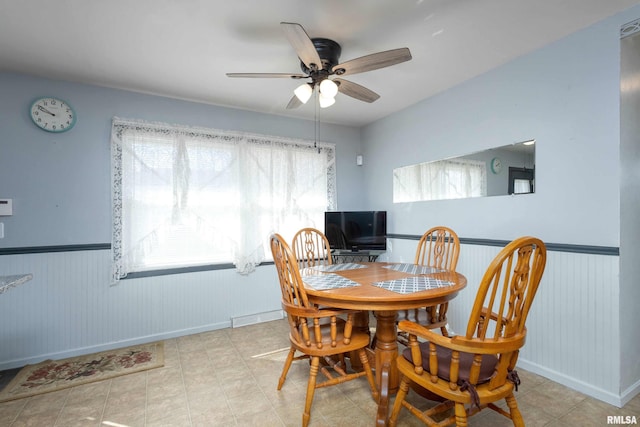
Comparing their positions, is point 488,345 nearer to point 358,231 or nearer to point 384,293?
point 384,293

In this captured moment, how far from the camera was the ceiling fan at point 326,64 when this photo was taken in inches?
66.8

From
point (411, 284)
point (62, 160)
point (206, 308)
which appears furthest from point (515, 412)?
point (62, 160)

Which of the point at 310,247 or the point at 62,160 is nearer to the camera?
the point at 62,160

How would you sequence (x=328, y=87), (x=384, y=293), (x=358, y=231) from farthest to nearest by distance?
1. (x=358, y=231)
2. (x=328, y=87)
3. (x=384, y=293)

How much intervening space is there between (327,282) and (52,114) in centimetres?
285

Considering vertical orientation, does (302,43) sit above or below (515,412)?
above

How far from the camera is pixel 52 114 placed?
2.69 metres

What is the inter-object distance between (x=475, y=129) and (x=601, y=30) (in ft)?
3.30

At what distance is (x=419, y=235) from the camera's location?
11.1 ft

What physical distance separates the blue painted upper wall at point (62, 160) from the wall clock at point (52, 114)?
47 millimetres

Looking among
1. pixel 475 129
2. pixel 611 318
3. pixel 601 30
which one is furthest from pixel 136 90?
pixel 611 318

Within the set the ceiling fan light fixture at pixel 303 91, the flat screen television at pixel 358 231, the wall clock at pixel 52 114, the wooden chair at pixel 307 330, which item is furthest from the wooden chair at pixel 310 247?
the wall clock at pixel 52 114

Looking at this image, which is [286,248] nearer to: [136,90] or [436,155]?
[436,155]

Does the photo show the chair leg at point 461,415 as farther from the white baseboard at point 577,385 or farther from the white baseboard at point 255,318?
the white baseboard at point 255,318
